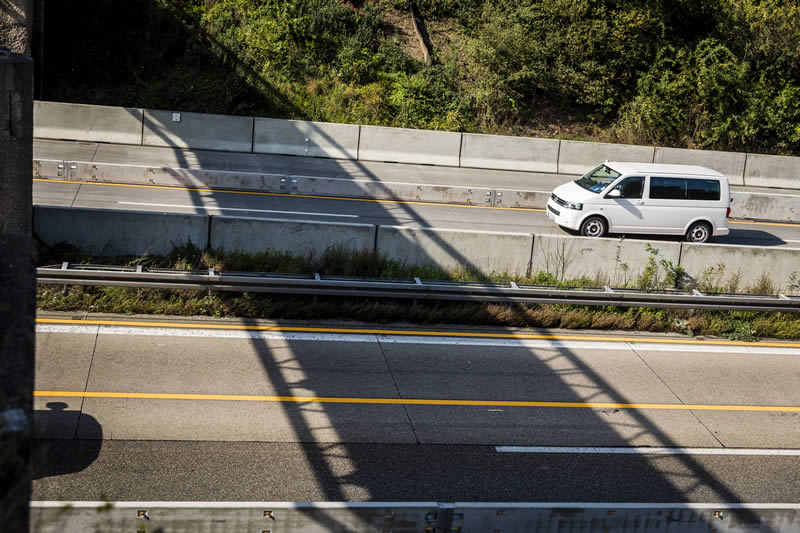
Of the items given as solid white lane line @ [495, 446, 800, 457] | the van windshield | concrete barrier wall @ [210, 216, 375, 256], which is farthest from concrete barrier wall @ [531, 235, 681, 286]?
solid white lane line @ [495, 446, 800, 457]

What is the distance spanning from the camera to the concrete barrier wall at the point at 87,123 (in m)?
25.2

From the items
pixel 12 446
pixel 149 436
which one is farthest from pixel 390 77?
pixel 12 446

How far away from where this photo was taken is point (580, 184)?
20.8 meters

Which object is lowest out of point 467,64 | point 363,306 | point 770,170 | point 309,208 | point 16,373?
point 363,306

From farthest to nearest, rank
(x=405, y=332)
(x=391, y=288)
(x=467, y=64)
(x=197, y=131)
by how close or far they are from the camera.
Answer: (x=467, y=64) < (x=197, y=131) < (x=391, y=288) < (x=405, y=332)

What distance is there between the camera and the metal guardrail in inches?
509

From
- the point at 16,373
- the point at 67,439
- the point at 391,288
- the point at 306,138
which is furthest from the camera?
the point at 306,138

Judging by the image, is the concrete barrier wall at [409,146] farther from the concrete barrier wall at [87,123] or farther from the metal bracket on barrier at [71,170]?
the metal bracket on barrier at [71,170]

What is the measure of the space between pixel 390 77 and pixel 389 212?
12239mm

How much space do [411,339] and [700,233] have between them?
10.6 meters

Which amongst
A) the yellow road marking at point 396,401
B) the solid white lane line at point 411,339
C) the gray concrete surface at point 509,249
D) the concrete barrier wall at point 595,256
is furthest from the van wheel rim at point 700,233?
the yellow road marking at point 396,401

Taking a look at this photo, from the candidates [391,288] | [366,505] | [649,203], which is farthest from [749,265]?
[366,505]

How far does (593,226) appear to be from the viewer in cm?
2012

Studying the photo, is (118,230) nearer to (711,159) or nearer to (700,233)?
(700,233)
